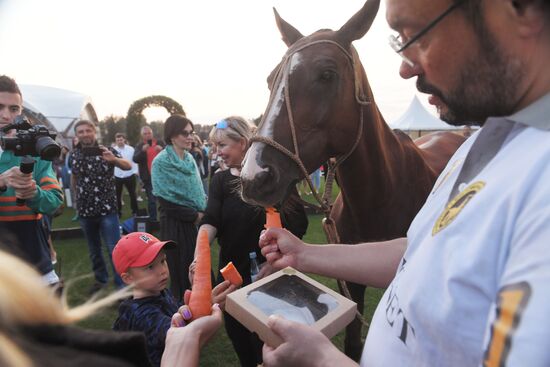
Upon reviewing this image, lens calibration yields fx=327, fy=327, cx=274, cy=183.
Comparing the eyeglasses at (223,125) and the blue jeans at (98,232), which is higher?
the eyeglasses at (223,125)

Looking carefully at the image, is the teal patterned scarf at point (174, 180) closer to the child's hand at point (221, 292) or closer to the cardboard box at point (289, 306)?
the child's hand at point (221, 292)

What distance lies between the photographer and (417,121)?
60.5 feet

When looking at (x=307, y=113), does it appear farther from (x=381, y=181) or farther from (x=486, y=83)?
(x=486, y=83)

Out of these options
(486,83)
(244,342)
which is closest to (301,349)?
(486,83)

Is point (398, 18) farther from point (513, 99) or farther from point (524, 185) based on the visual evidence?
point (524, 185)

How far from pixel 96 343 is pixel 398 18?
3.29 feet

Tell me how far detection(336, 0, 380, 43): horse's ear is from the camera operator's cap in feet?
5.52

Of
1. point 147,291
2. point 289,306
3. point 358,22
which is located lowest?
point 147,291

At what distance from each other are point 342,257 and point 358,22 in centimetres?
145

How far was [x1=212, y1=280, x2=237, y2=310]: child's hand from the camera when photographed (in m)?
1.64

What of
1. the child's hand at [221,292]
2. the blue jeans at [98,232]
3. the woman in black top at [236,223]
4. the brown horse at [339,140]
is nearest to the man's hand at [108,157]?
the blue jeans at [98,232]

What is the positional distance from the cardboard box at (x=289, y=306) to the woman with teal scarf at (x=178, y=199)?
7.77 ft

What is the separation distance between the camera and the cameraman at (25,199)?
2.35 m

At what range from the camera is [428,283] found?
0.67 metres
